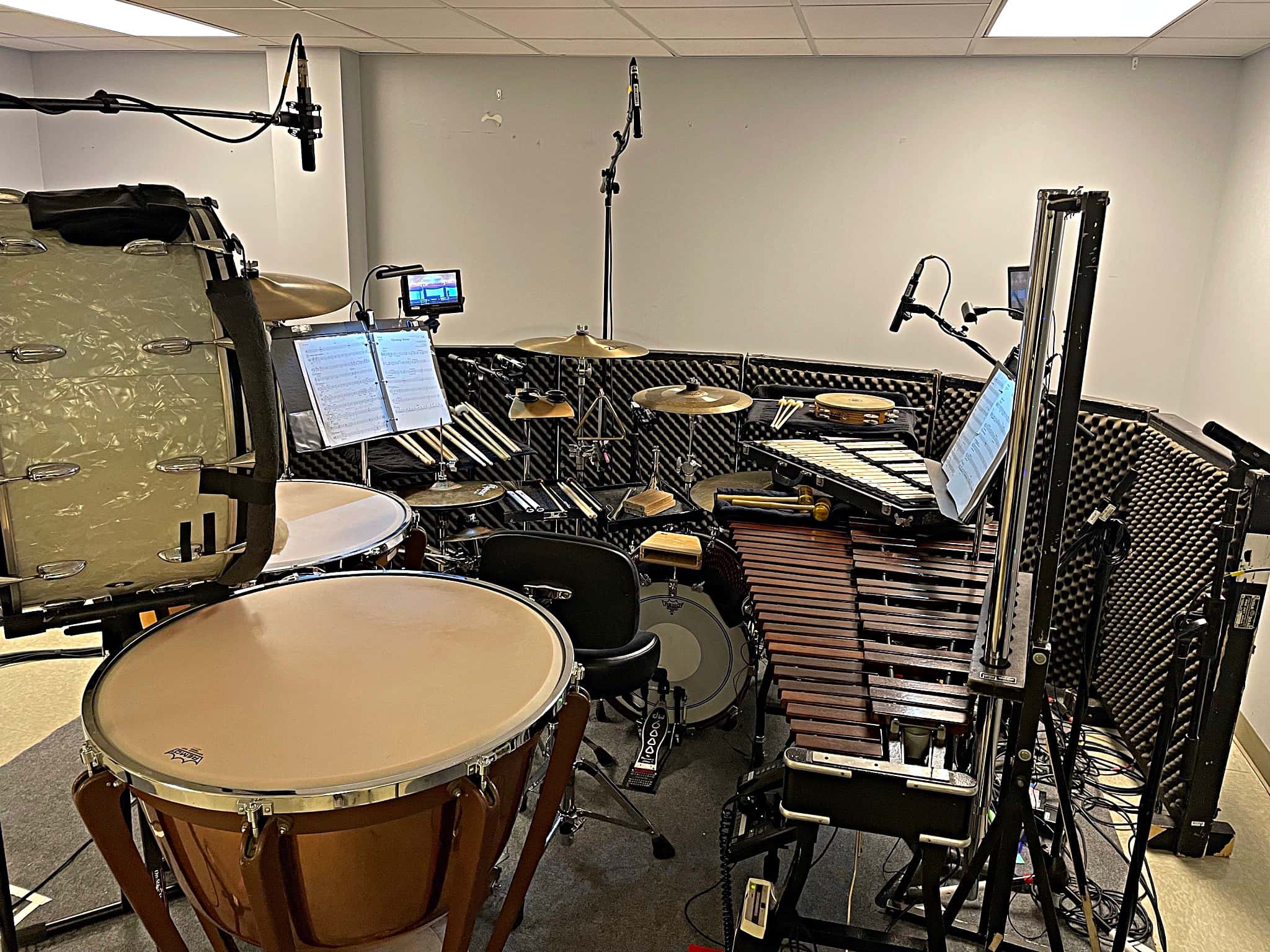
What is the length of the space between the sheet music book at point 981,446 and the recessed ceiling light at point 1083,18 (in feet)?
6.10

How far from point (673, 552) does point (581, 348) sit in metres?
0.99

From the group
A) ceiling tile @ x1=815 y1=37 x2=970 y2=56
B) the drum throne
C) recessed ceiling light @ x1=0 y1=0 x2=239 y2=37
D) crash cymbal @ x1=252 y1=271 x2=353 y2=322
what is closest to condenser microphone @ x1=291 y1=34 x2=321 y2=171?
crash cymbal @ x1=252 y1=271 x2=353 y2=322

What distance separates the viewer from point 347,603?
78.3 inches

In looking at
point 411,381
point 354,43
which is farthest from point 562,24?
point 411,381

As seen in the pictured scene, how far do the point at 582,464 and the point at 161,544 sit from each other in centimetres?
287

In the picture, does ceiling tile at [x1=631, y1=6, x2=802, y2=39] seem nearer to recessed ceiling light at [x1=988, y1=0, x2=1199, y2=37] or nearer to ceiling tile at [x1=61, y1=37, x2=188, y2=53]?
recessed ceiling light at [x1=988, y1=0, x2=1199, y2=37]

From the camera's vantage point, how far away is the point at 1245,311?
3.84m

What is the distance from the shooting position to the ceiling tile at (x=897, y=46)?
4102mm

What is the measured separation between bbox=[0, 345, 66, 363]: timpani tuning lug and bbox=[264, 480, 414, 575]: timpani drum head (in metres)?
0.86

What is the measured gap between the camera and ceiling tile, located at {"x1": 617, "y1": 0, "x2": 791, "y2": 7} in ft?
11.4

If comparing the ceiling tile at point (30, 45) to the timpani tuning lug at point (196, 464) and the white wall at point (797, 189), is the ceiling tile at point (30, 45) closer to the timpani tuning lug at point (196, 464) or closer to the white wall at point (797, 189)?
the white wall at point (797, 189)

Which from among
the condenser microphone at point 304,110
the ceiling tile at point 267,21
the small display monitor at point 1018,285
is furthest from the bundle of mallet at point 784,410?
the ceiling tile at point 267,21

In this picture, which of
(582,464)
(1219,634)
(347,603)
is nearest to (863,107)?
(582,464)

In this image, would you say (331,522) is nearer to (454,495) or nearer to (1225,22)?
(454,495)
